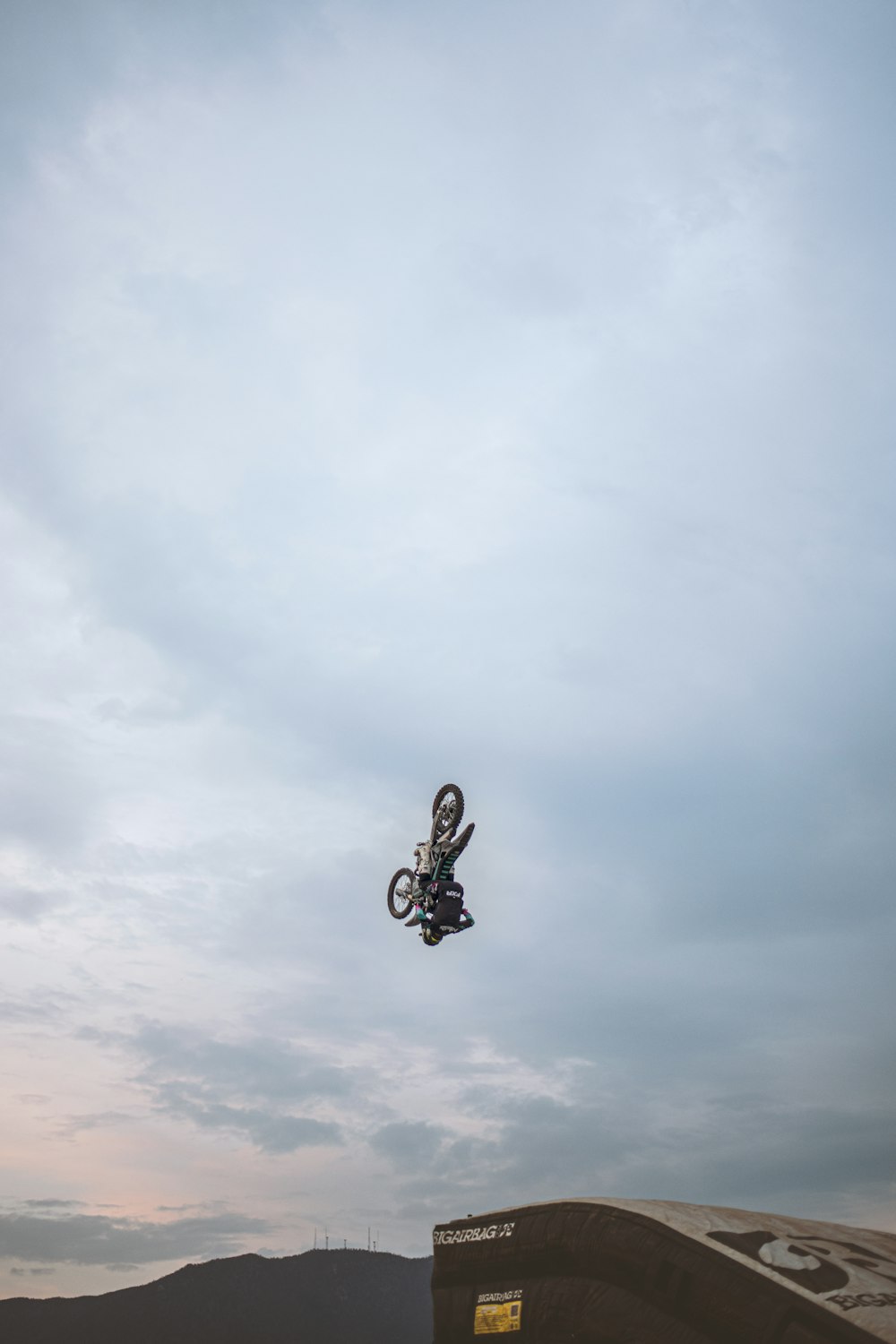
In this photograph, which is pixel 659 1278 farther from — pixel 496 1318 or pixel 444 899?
pixel 444 899

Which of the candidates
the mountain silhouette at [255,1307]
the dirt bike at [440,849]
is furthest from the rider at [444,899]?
the mountain silhouette at [255,1307]

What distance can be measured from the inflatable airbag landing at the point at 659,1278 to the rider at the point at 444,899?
9449 millimetres

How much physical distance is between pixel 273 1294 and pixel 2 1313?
5648 centimetres

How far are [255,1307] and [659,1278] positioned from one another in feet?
597

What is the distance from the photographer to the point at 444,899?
121 ft

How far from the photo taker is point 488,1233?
1253 inches

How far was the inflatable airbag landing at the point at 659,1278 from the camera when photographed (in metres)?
23.5

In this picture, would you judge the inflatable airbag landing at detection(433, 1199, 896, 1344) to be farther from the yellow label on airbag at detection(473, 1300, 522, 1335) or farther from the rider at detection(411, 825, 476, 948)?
the rider at detection(411, 825, 476, 948)

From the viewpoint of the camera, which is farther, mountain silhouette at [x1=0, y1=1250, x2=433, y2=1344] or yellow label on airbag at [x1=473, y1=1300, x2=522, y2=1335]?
mountain silhouette at [x1=0, y1=1250, x2=433, y2=1344]

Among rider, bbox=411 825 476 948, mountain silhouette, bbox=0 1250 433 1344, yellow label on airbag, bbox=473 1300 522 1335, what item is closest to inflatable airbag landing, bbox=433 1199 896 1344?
yellow label on airbag, bbox=473 1300 522 1335

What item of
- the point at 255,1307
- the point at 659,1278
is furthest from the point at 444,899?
the point at 255,1307

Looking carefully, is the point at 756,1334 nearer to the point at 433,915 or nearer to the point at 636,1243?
the point at 636,1243

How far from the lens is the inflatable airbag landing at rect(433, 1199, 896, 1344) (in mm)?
23547

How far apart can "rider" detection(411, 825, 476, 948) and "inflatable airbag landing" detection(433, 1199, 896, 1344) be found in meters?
9.45
